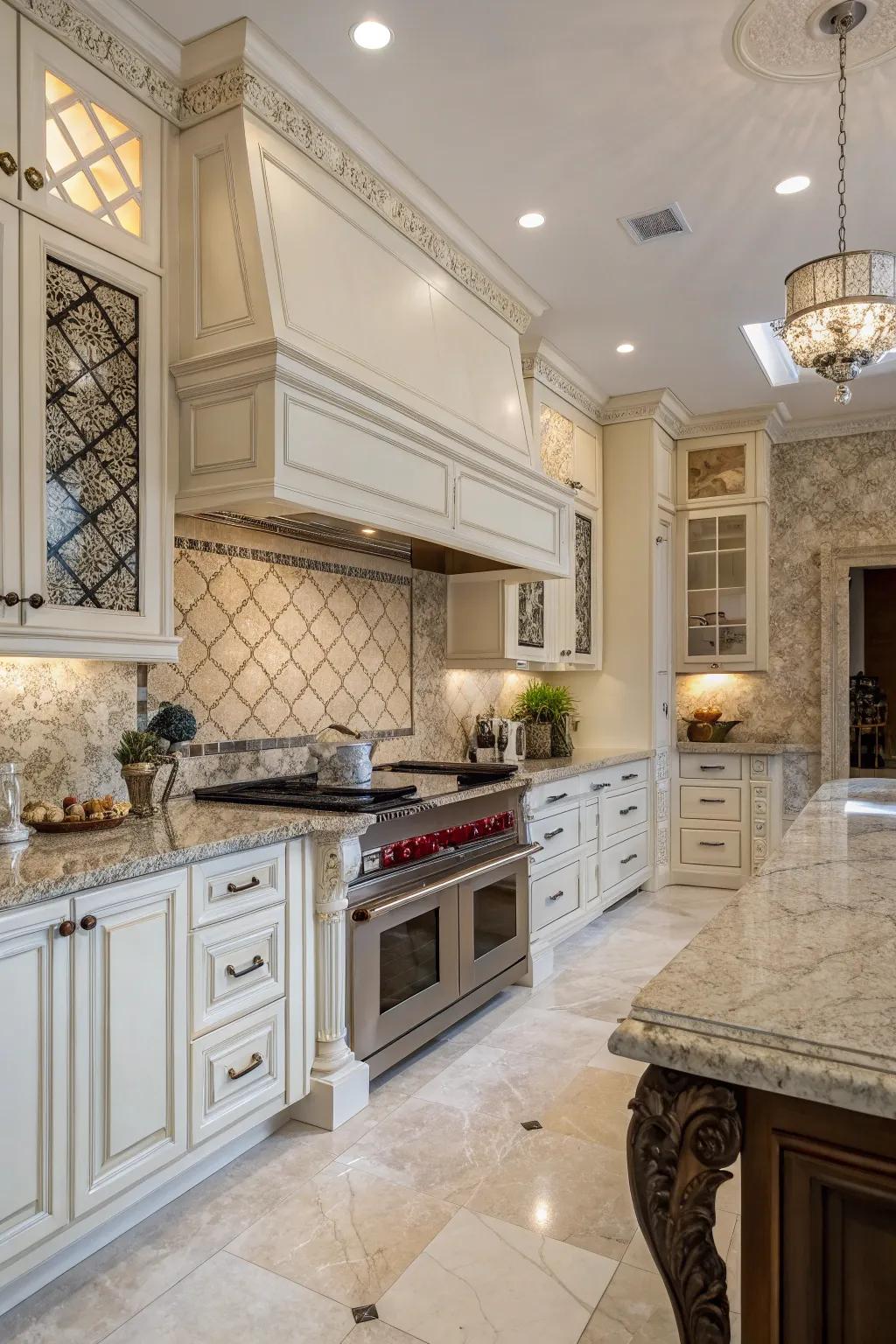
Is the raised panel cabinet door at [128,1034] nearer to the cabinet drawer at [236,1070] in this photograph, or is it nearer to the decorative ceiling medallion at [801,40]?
the cabinet drawer at [236,1070]

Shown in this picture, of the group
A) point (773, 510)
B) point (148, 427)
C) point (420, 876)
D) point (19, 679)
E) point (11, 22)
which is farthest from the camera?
point (773, 510)

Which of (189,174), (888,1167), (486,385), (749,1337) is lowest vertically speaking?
(749,1337)

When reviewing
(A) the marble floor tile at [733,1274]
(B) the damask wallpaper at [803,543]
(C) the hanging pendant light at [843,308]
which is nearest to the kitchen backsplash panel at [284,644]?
(C) the hanging pendant light at [843,308]

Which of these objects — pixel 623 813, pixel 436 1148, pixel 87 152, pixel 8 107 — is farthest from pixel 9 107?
pixel 623 813

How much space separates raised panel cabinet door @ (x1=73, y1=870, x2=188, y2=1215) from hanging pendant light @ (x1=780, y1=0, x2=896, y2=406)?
7.24ft

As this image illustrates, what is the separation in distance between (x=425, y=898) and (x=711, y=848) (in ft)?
11.0

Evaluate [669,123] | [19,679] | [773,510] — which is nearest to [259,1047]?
[19,679]

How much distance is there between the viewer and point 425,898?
2.92 m

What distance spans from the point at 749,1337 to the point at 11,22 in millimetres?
2904

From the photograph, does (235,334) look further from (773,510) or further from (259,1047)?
(773,510)

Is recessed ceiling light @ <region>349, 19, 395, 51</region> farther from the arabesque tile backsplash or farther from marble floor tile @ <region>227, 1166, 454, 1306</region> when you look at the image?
marble floor tile @ <region>227, 1166, 454, 1306</region>

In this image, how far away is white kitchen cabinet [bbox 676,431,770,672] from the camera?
18.9ft

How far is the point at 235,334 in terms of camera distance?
8.23 ft

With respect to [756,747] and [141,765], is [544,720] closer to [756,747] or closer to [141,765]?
[756,747]
